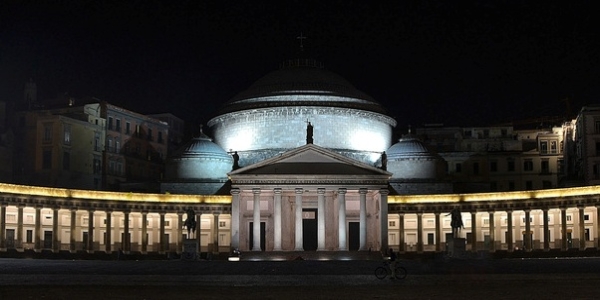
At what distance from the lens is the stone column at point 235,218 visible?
9062 cm

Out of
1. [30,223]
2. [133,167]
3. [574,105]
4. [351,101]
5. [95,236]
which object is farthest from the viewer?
[574,105]

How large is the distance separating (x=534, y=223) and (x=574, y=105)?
3249 cm

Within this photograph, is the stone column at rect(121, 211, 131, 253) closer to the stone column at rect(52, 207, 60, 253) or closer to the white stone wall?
the stone column at rect(52, 207, 60, 253)

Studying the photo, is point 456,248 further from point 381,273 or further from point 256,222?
point 381,273

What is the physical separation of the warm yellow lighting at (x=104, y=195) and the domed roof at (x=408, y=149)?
19.2 meters

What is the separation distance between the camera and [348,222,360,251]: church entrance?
97.4 metres

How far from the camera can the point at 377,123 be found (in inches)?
4230

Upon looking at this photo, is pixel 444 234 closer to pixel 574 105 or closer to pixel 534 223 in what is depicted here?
pixel 534 223

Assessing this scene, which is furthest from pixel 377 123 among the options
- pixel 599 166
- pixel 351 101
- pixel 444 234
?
pixel 599 166

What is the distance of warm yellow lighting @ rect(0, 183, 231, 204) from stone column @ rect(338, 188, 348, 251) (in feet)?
42.3

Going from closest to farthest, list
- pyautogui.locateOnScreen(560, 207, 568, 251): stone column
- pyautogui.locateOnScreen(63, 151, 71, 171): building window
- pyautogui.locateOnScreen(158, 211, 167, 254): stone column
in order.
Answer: pyautogui.locateOnScreen(560, 207, 568, 251): stone column
pyautogui.locateOnScreen(158, 211, 167, 254): stone column
pyautogui.locateOnScreen(63, 151, 71, 171): building window

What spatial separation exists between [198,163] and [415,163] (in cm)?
2314

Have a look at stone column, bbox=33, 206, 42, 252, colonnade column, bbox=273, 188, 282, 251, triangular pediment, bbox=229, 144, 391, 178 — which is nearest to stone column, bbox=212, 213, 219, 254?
colonnade column, bbox=273, 188, 282, 251

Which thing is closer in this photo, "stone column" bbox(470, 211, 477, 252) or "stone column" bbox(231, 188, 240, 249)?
"stone column" bbox(231, 188, 240, 249)
